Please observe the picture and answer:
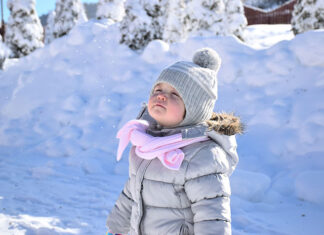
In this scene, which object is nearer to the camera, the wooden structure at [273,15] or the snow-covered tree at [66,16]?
the snow-covered tree at [66,16]

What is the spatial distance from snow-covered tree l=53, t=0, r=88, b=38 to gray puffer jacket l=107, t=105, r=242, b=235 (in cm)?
1752

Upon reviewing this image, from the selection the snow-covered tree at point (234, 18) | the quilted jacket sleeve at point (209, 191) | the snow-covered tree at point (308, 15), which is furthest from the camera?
the snow-covered tree at point (234, 18)

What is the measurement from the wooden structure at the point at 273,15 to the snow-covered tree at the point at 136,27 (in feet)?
49.6

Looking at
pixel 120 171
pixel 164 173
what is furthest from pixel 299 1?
pixel 164 173

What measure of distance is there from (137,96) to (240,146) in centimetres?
253

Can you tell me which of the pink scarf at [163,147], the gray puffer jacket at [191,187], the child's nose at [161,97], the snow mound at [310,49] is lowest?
the snow mound at [310,49]

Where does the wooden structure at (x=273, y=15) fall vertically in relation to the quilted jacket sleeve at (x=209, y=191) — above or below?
below

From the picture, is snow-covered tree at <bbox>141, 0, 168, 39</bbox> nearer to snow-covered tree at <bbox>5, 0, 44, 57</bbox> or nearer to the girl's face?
the girl's face

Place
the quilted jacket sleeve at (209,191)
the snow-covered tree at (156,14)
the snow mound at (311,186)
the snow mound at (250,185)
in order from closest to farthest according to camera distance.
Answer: the quilted jacket sleeve at (209,191)
the snow mound at (311,186)
the snow mound at (250,185)
the snow-covered tree at (156,14)

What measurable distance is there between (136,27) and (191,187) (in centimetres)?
810

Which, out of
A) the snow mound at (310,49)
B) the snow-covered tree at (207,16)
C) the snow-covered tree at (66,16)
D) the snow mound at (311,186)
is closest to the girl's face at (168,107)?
the snow mound at (311,186)

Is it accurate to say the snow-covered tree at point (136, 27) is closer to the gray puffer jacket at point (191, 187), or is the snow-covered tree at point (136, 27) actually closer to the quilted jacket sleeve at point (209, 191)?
the gray puffer jacket at point (191, 187)

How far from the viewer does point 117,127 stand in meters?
6.29

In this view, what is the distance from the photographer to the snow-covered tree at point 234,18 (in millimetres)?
9789
